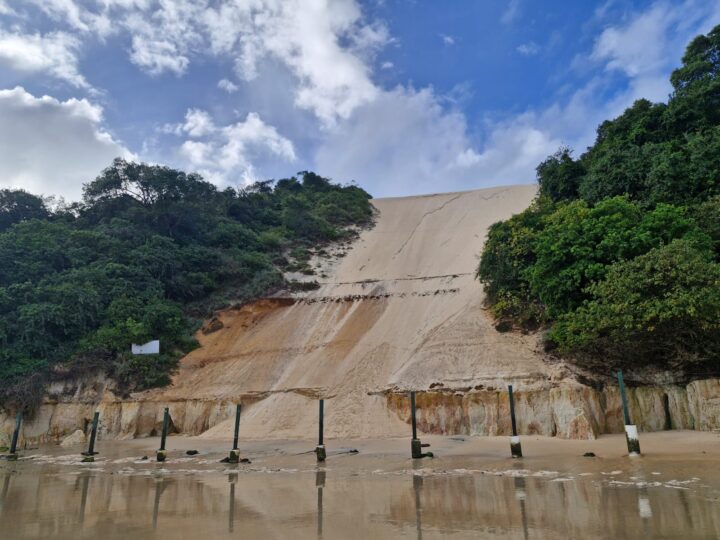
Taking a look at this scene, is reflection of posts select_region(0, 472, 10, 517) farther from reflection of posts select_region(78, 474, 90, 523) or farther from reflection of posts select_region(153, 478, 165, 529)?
reflection of posts select_region(153, 478, 165, 529)

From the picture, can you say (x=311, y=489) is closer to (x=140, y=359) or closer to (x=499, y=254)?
(x=499, y=254)

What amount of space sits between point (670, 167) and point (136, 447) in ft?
89.4

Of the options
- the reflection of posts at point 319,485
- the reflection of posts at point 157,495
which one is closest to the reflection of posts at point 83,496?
the reflection of posts at point 157,495

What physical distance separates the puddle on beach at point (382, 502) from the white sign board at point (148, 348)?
13898mm

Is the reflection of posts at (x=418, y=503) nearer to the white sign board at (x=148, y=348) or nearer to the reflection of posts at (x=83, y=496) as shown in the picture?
the reflection of posts at (x=83, y=496)

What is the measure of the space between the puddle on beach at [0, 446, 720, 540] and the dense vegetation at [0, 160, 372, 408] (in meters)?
13.4

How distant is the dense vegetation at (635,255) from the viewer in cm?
1678

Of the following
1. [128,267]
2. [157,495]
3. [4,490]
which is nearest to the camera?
[157,495]

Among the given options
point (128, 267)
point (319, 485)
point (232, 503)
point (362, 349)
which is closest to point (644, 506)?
point (319, 485)

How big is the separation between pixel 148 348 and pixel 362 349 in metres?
12.4

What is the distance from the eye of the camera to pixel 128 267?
3244 cm

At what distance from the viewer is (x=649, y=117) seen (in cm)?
2906

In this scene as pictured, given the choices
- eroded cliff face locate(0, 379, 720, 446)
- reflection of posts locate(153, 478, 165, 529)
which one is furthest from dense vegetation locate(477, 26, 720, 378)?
reflection of posts locate(153, 478, 165, 529)

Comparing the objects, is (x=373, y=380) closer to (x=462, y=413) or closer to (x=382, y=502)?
(x=462, y=413)
